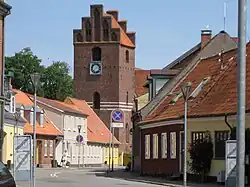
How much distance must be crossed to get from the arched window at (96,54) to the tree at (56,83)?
668 cm

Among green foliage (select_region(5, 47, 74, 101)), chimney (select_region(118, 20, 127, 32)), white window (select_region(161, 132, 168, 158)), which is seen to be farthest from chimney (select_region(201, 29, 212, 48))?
chimney (select_region(118, 20, 127, 32))

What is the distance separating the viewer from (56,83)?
404 ft

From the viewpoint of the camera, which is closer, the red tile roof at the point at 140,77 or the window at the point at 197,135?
the window at the point at 197,135

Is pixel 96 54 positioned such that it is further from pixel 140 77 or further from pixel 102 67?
pixel 140 77

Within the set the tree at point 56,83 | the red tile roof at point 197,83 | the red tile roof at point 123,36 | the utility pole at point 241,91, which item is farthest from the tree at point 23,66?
the utility pole at point 241,91

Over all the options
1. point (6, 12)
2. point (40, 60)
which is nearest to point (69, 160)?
point (40, 60)

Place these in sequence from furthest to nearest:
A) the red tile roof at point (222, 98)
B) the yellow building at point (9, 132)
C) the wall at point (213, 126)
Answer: the yellow building at point (9, 132) < the red tile roof at point (222, 98) < the wall at point (213, 126)

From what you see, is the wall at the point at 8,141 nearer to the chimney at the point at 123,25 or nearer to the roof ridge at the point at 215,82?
the roof ridge at the point at 215,82

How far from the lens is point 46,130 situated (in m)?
80.2

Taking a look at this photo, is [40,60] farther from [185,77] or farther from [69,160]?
[185,77]

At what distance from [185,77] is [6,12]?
1719 centimetres

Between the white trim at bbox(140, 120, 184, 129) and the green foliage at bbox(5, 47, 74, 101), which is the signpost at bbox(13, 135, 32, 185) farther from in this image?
the green foliage at bbox(5, 47, 74, 101)

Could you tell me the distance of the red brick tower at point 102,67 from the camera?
391ft

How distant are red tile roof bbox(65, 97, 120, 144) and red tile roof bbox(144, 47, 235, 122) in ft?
146
